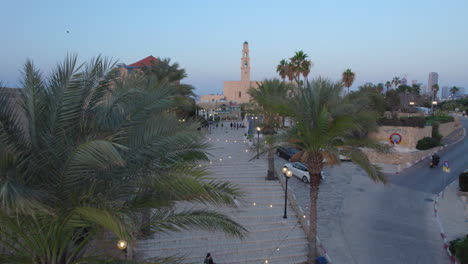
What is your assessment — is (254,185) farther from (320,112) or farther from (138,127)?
(138,127)

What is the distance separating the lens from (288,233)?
38.1 ft

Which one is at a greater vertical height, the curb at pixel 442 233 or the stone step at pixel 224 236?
the stone step at pixel 224 236

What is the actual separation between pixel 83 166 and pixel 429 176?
79.9 ft

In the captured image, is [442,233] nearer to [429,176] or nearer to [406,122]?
[429,176]

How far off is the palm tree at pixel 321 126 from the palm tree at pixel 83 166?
16.3ft

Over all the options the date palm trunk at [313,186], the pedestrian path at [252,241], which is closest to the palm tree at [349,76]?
the pedestrian path at [252,241]

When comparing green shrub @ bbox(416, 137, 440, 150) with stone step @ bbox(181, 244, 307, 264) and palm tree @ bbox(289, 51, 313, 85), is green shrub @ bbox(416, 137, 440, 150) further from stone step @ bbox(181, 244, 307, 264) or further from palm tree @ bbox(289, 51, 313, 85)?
stone step @ bbox(181, 244, 307, 264)

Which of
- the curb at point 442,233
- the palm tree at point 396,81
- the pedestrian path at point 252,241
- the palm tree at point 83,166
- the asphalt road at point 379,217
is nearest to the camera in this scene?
the palm tree at point 83,166

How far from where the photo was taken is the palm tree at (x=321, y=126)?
8648 millimetres

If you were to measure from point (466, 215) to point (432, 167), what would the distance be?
36.0 ft

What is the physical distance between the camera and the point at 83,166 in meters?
3.55

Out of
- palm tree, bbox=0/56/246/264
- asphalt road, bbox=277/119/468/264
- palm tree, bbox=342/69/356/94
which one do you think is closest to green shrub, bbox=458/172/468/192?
asphalt road, bbox=277/119/468/264

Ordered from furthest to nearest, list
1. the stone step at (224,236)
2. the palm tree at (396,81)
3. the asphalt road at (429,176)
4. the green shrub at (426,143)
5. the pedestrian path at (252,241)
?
1. the palm tree at (396,81)
2. the green shrub at (426,143)
3. the asphalt road at (429,176)
4. the stone step at (224,236)
5. the pedestrian path at (252,241)

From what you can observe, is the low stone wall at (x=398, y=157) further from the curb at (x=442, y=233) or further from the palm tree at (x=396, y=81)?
the palm tree at (x=396, y=81)
